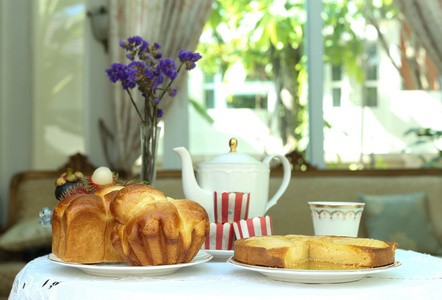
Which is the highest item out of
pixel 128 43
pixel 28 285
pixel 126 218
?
pixel 128 43

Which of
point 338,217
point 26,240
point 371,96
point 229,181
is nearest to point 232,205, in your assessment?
point 229,181

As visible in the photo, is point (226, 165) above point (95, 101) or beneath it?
beneath

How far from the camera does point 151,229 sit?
908mm

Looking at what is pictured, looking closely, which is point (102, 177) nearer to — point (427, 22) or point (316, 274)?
point (316, 274)

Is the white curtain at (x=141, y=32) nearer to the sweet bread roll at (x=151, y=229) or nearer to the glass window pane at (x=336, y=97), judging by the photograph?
the glass window pane at (x=336, y=97)

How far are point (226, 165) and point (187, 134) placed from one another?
107 inches

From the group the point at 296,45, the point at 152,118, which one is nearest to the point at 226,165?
the point at 152,118

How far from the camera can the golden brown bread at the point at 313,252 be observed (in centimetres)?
89

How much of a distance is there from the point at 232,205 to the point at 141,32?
2644mm

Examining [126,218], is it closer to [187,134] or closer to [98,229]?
[98,229]

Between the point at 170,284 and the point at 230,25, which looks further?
the point at 230,25

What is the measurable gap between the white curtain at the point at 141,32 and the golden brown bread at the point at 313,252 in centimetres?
272

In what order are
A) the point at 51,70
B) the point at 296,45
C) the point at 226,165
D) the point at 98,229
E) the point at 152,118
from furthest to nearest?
the point at 296,45 → the point at 51,70 → the point at 152,118 → the point at 226,165 → the point at 98,229

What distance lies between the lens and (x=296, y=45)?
13.2ft
